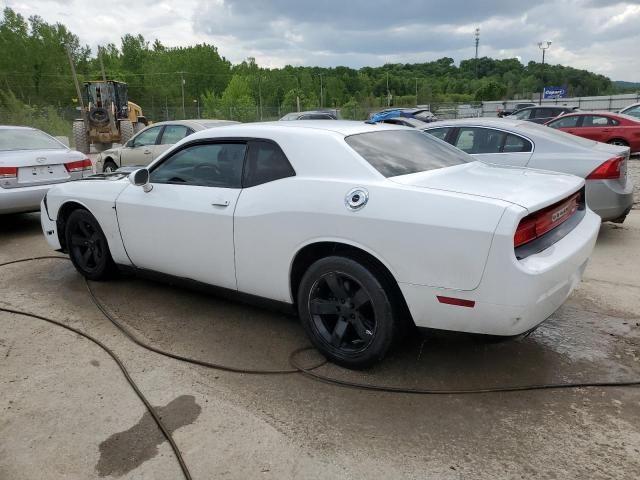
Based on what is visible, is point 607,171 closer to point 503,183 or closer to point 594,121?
point 503,183

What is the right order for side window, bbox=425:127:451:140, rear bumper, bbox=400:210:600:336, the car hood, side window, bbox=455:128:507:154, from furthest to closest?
side window, bbox=425:127:451:140 < side window, bbox=455:128:507:154 < the car hood < rear bumper, bbox=400:210:600:336

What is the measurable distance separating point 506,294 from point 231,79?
3308 inches

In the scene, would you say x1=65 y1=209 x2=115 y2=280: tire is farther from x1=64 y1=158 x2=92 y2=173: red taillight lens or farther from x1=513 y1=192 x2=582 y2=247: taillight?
x1=513 y1=192 x2=582 y2=247: taillight

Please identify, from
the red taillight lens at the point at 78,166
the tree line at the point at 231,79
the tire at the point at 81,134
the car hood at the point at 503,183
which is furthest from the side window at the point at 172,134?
the tree line at the point at 231,79

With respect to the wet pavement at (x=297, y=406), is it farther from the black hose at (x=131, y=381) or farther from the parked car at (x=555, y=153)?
the parked car at (x=555, y=153)

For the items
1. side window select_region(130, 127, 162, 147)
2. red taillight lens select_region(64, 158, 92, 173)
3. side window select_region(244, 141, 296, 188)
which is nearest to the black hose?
side window select_region(244, 141, 296, 188)

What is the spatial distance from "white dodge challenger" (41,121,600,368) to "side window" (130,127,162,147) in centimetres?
625

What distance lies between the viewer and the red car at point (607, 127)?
1377 centimetres

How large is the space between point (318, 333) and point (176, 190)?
64.9 inches

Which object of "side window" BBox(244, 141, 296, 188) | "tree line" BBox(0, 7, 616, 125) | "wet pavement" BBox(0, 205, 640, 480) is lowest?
"wet pavement" BBox(0, 205, 640, 480)

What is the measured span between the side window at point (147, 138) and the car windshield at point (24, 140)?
254cm

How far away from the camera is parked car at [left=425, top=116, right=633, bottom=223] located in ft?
19.0

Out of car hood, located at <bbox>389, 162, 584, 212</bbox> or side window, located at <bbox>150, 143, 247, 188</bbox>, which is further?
side window, located at <bbox>150, 143, 247, 188</bbox>

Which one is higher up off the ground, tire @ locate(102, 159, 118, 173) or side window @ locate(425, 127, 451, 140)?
side window @ locate(425, 127, 451, 140)
